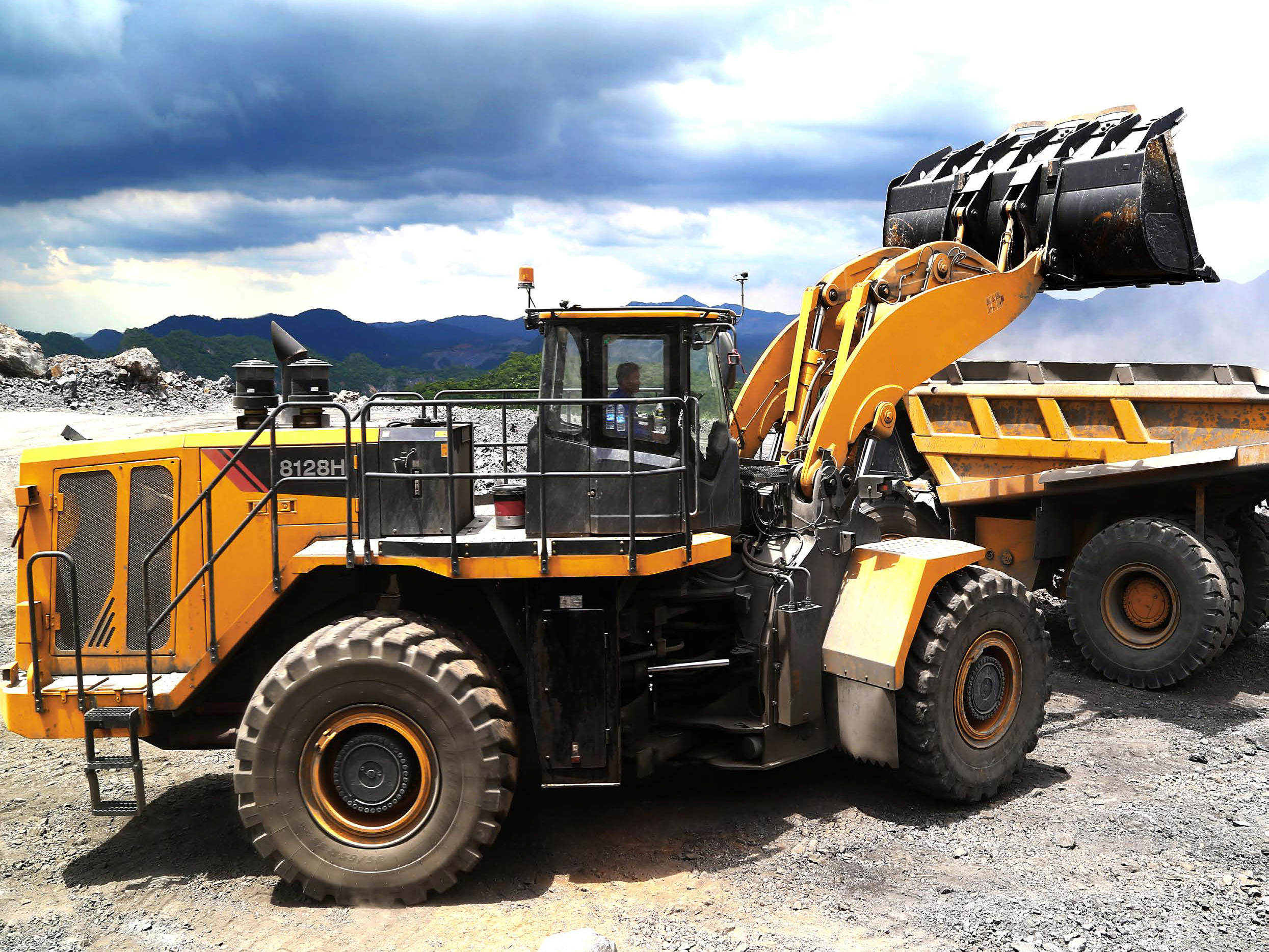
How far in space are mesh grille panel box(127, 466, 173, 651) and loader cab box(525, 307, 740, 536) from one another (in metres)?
1.99

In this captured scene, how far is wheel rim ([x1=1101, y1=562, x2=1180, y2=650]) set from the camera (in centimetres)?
844

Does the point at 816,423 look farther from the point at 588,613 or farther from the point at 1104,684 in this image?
the point at 1104,684

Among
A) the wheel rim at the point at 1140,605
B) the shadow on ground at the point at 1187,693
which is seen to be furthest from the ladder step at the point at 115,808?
the wheel rim at the point at 1140,605

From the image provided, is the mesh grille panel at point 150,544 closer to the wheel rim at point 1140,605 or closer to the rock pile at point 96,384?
the wheel rim at point 1140,605

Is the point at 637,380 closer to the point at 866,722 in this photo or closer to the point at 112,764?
the point at 866,722

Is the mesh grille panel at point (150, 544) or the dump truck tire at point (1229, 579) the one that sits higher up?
the mesh grille panel at point (150, 544)

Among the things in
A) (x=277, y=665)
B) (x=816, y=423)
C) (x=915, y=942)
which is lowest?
(x=915, y=942)

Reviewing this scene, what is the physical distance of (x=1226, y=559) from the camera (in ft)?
27.5

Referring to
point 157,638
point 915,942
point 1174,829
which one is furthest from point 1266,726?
point 157,638

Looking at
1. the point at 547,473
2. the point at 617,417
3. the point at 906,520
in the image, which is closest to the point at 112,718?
the point at 547,473

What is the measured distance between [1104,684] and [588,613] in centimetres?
522

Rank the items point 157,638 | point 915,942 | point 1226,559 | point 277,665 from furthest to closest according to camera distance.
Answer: point 1226,559 → point 157,638 → point 277,665 → point 915,942

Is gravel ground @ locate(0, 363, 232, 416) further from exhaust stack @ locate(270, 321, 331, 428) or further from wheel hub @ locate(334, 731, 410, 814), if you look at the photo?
wheel hub @ locate(334, 731, 410, 814)

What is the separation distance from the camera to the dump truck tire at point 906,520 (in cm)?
916
